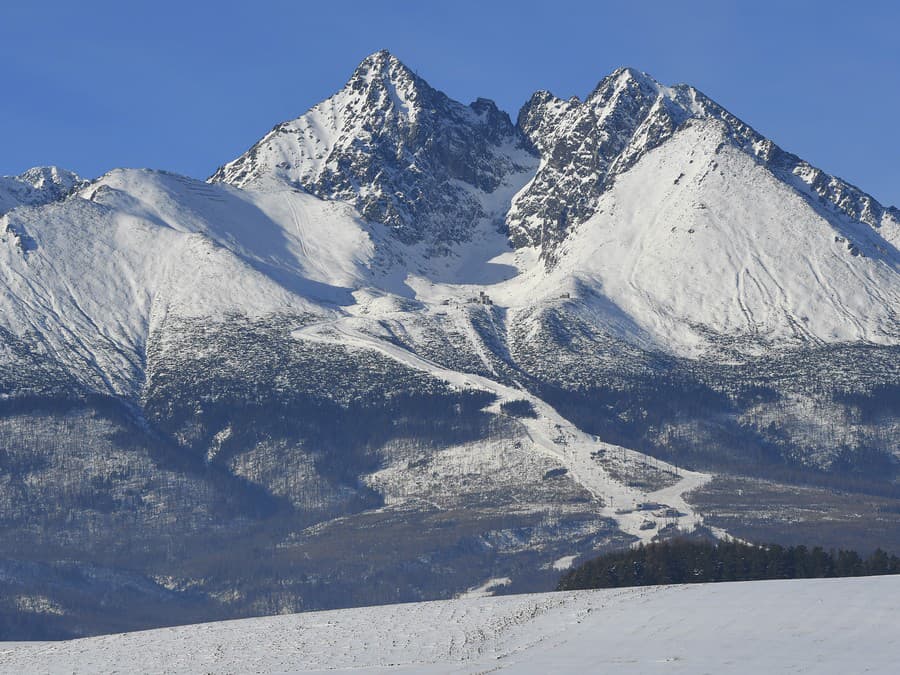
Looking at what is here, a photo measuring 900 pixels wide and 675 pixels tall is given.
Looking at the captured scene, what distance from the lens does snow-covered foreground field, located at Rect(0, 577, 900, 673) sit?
153 metres

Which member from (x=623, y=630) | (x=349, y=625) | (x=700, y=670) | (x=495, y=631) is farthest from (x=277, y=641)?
(x=700, y=670)

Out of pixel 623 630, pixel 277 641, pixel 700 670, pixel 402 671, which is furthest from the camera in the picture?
pixel 277 641

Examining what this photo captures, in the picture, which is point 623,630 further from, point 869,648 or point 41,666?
point 41,666

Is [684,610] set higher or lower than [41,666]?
higher

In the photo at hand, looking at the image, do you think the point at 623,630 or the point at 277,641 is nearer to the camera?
the point at 623,630

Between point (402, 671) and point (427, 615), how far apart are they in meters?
36.7

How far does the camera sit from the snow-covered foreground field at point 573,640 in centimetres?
15275

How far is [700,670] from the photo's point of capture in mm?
145250

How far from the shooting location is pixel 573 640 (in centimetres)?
17038

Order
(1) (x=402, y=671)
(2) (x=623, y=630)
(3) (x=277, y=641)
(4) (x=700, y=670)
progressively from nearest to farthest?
(4) (x=700, y=670) < (1) (x=402, y=671) < (2) (x=623, y=630) < (3) (x=277, y=641)

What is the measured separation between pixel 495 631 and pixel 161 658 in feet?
110

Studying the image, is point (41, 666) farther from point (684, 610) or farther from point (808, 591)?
point (808, 591)

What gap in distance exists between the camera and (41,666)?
182 meters

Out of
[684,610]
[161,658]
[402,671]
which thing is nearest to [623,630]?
[684,610]
